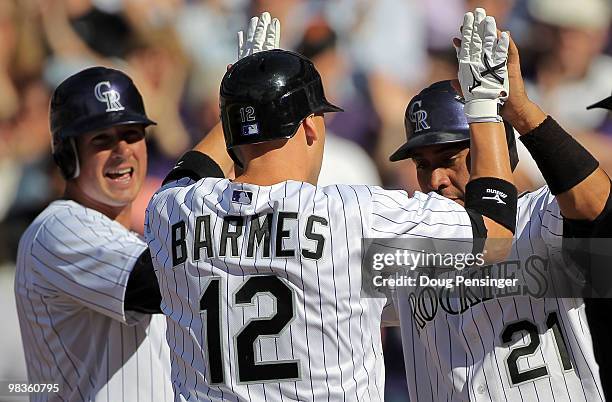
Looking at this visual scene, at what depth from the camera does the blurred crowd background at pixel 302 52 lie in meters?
6.20

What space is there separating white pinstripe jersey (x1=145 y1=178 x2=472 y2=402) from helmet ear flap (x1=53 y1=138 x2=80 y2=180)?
1708 mm

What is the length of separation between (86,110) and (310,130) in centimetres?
181

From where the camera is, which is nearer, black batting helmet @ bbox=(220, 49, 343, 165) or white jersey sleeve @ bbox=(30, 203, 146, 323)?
black batting helmet @ bbox=(220, 49, 343, 165)

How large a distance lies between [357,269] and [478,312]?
2.56 feet

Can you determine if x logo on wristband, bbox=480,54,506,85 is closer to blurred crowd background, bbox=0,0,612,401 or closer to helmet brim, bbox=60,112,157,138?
helmet brim, bbox=60,112,157,138

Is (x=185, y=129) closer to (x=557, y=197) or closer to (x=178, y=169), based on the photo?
(x=178, y=169)

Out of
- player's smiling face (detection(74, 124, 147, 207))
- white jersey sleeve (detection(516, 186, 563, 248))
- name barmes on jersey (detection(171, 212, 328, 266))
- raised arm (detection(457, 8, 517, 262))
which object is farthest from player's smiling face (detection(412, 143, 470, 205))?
player's smiling face (detection(74, 124, 147, 207))

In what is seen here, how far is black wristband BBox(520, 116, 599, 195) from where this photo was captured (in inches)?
121

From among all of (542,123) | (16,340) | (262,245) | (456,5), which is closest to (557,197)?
(542,123)

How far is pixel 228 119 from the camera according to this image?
9.90 ft

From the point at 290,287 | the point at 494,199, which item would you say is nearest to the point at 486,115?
the point at 494,199

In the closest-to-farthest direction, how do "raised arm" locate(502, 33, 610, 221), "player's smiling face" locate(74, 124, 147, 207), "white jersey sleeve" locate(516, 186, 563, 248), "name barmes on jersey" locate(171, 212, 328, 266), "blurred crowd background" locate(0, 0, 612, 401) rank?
"name barmes on jersey" locate(171, 212, 328, 266) → "raised arm" locate(502, 33, 610, 221) → "white jersey sleeve" locate(516, 186, 563, 248) → "player's smiling face" locate(74, 124, 147, 207) → "blurred crowd background" locate(0, 0, 612, 401)

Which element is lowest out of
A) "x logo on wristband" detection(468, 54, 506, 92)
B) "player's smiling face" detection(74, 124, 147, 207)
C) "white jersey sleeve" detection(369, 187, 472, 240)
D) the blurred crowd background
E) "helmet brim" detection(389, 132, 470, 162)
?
"white jersey sleeve" detection(369, 187, 472, 240)

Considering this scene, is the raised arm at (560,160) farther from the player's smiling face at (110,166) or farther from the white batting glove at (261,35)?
the player's smiling face at (110,166)
